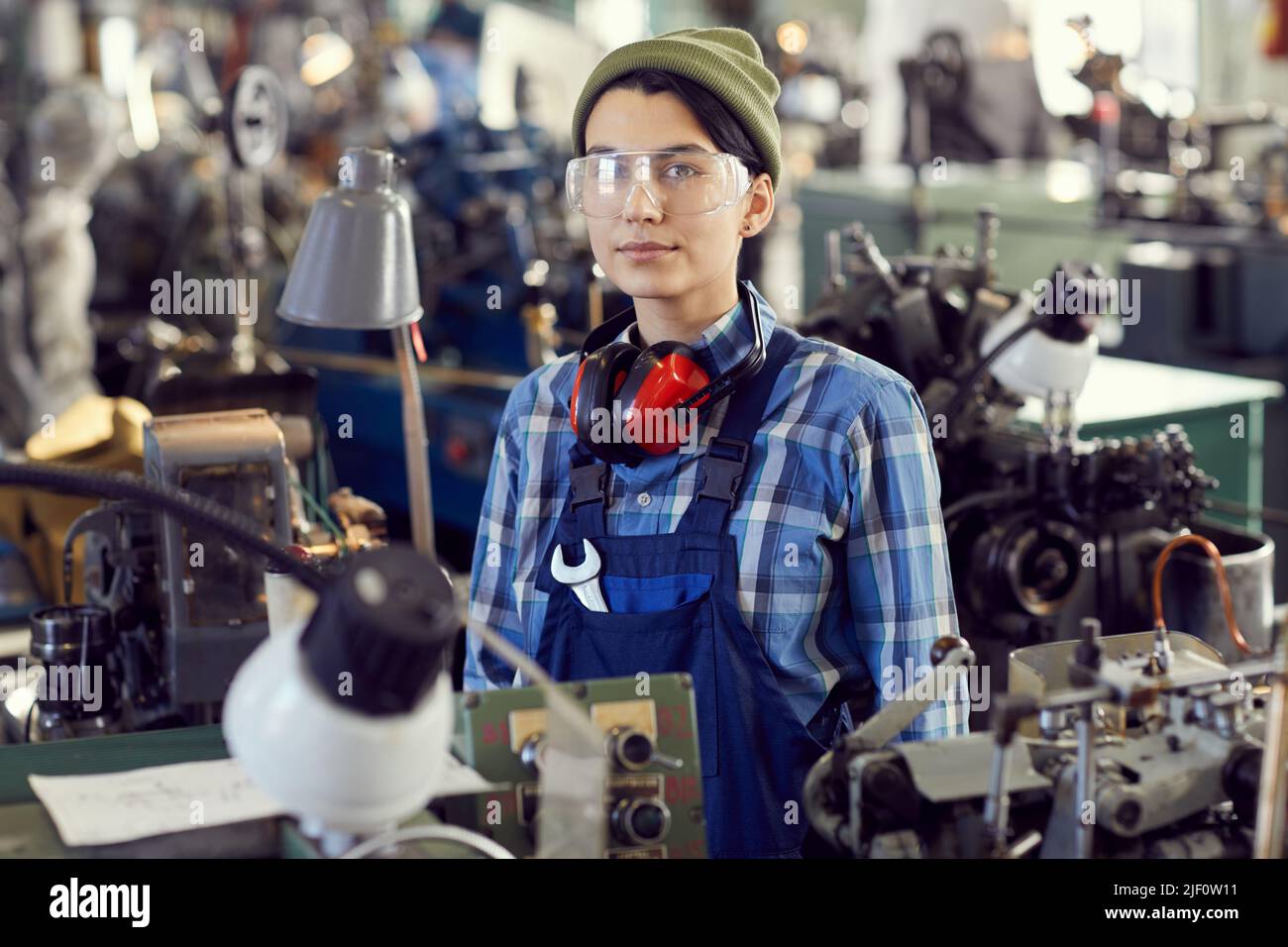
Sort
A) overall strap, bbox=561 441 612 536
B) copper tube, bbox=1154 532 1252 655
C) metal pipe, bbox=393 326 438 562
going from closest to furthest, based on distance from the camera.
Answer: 1. copper tube, bbox=1154 532 1252 655
2. overall strap, bbox=561 441 612 536
3. metal pipe, bbox=393 326 438 562

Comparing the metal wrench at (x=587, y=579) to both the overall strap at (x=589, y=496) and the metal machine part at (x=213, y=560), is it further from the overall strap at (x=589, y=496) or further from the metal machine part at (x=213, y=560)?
the metal machine part at (x=213, y=560)

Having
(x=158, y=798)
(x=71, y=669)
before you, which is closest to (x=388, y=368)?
(x=71, y=669)

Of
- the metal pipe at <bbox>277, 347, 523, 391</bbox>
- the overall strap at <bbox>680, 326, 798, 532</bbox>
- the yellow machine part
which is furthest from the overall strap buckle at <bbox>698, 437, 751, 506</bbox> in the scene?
the metal pipe at <bbox>277, 347, 523, 391</bbox>

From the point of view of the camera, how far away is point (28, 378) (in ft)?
22.6

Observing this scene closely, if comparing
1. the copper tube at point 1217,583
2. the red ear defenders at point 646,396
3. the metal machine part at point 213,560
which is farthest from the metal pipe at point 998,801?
the metal machine part at point 213,560

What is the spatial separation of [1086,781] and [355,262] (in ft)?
4.23

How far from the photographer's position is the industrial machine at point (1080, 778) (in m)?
1.25

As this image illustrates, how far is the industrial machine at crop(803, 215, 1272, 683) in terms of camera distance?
8.33ft

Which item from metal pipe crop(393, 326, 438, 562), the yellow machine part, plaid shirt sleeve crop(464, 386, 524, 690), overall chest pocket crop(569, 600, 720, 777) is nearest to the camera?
overall chest pocket crop(569, 600, 720, 777)

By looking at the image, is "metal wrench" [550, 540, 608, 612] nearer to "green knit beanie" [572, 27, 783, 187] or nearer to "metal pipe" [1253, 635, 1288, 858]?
"green knit beanie" [572, 27, 783, 187]

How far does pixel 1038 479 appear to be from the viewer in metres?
2.59

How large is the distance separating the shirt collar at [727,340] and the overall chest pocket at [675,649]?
306 mm

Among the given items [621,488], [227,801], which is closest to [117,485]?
[227,801]
